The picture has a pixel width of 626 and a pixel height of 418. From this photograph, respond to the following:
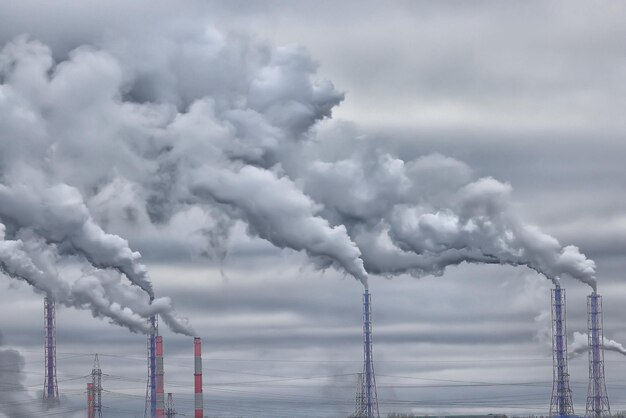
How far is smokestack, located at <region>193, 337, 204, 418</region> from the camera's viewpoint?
18375cm

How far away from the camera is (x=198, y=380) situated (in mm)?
184750

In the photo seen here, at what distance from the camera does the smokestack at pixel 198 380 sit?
Result: 184 m

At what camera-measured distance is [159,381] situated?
191m

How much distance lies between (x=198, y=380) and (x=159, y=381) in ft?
27.1

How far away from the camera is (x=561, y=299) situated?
19238cm

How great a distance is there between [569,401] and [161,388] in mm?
54356

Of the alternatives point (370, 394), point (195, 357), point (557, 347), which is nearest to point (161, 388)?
point (195, 357)

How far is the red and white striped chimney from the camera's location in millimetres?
189000

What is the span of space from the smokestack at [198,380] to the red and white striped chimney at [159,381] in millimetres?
5477

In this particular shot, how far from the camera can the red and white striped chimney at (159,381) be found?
189 m

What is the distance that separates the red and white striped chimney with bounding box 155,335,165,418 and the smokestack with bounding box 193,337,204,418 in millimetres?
5477

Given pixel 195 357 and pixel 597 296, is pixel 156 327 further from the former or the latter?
pixel 597 296

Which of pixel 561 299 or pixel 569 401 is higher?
pixel 561 299

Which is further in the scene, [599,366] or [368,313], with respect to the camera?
[599,366]
